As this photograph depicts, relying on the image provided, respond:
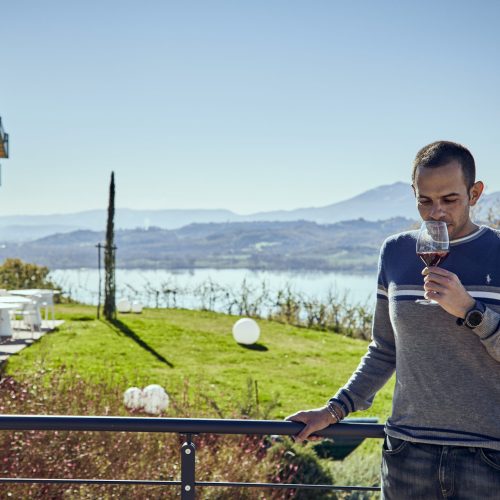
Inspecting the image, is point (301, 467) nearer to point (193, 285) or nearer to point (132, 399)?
point (132, 399)

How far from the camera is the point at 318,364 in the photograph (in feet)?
43.3

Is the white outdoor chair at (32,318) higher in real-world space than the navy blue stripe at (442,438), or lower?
lower

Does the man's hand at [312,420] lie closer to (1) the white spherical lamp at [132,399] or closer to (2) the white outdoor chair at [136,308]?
(1) the white spherical lamp at [132,399]

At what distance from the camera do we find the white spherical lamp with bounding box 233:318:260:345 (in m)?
14.0

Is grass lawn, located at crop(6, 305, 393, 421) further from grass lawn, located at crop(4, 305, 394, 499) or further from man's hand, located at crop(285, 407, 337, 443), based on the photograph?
man's hand, located at crop(285, 407, 337, 443)

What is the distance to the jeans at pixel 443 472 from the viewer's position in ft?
5.73

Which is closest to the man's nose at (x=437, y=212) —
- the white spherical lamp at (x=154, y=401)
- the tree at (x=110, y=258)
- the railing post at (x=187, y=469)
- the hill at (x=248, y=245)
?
the railing post at (x=187, y=469)

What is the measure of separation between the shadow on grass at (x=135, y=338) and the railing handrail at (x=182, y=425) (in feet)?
33.9

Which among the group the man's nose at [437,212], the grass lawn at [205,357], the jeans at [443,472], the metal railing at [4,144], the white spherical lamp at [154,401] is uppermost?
the metal railing at [4,144]

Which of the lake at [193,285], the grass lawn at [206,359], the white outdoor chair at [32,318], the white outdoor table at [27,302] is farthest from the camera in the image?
the lake at [193,285]

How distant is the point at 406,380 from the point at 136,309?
16.2m

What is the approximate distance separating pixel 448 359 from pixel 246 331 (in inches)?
488

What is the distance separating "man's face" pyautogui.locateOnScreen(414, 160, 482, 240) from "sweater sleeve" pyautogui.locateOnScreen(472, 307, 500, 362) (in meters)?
0.24

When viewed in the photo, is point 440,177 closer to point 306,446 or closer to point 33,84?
point 306,446
